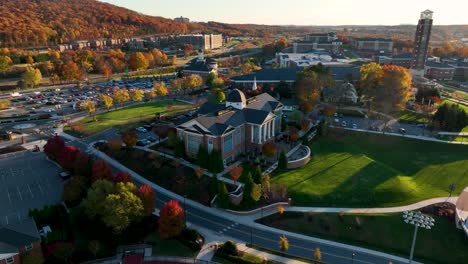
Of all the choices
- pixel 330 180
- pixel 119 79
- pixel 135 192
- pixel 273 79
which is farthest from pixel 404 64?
pixel 135 192

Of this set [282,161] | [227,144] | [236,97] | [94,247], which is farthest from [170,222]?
[236,97]

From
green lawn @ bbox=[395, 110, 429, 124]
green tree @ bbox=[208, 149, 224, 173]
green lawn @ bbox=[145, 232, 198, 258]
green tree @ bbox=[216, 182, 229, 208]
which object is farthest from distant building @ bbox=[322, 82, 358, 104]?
green lawn @ bbox=[145, 232, 198, 258]

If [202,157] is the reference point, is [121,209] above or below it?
below

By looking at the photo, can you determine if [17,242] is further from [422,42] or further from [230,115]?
[422,42]

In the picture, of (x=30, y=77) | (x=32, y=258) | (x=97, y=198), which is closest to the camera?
(x=32, y=258)

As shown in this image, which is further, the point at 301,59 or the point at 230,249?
the point at 301,59

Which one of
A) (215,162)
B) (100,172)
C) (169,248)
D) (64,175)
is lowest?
(169,248)

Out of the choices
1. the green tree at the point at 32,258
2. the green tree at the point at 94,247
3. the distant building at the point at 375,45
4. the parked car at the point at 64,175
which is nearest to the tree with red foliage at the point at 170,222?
the green tree at the point at 94,247

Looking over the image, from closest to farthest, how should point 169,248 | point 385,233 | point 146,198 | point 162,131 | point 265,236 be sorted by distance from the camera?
1. point 169,248
2. point 146,198
3. point 265,236
4. point 385,233
5. point 162,131

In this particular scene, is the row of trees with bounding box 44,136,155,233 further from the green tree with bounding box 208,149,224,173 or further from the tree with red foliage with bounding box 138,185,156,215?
the green tree with bounding box 208,149,224,173
